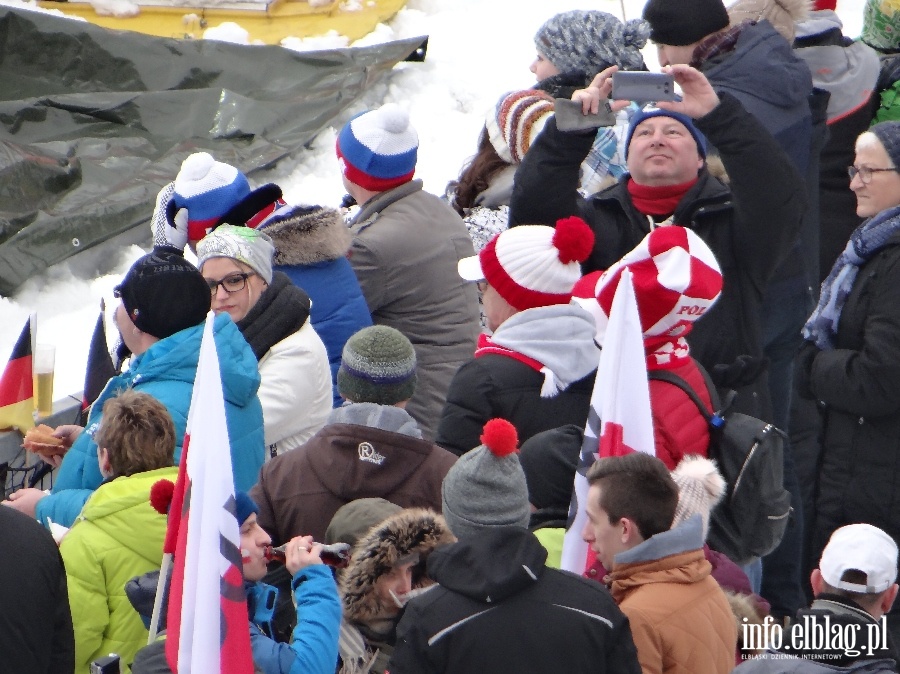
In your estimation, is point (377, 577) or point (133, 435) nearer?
point (377, 577)

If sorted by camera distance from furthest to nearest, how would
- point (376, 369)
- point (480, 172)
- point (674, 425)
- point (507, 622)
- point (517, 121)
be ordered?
point (480, 172)
point (517, 121)
point (376, 369)
point (674, 425)
point (507, 622)

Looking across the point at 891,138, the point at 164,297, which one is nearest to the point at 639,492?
the point at 164,297

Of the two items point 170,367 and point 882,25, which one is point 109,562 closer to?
point 170,367

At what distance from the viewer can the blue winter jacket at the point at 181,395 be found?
11.8ft

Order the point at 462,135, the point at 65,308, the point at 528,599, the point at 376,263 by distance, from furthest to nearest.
Result: the point at 462,135 < the point at 65,308 < the point at 376,263 < the point at 528,599

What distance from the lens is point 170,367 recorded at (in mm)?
3725

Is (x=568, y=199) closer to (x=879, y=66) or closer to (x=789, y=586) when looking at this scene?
(x=789, y=586)

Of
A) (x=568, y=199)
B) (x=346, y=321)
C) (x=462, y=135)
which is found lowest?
(x=462, y=135)

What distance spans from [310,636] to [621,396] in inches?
36.3

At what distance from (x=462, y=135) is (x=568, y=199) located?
14.5 feet

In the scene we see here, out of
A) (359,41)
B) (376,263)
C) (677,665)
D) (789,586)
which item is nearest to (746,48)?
(376,263)

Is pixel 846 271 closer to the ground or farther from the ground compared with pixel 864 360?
farther from the ground

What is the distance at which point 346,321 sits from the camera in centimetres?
448

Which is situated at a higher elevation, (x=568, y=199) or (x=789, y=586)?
(x=568, y=199)
